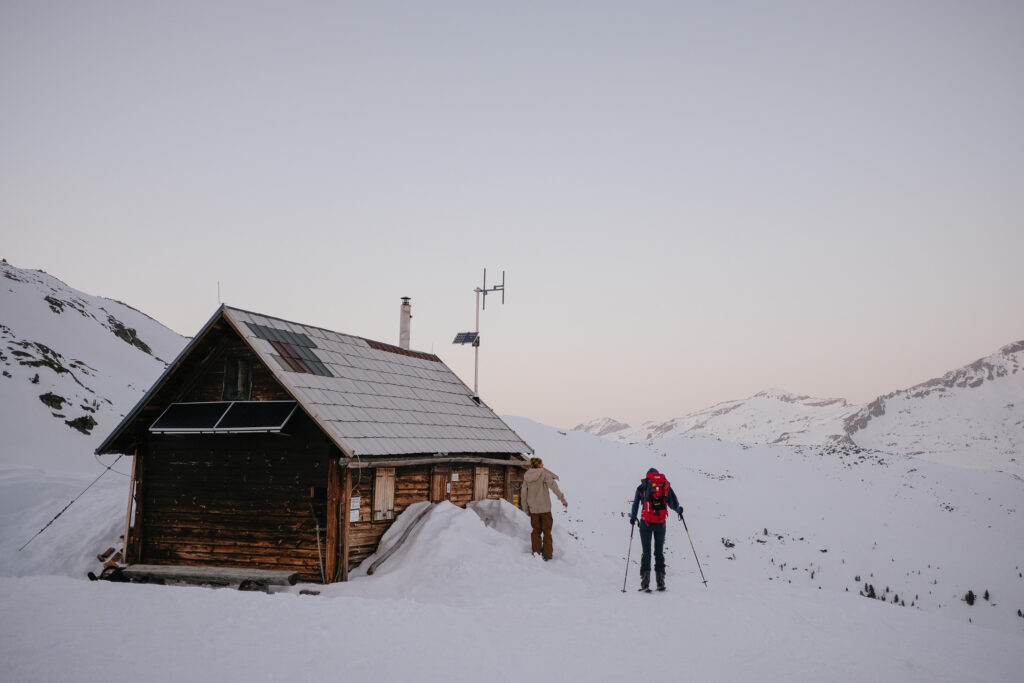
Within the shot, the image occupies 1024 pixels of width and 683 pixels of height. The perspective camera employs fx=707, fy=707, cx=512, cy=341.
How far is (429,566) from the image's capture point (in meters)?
14.8

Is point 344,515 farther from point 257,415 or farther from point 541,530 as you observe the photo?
point 541,530

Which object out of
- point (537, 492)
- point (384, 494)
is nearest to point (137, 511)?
point (384, 494)

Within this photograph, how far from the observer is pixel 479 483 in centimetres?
2095

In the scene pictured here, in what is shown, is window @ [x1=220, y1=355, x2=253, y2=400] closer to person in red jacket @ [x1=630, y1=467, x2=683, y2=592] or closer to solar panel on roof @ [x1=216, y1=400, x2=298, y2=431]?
solar panel on roof @ [x1=216, y1=400, x2=298, y2=431]

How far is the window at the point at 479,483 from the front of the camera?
67.9ft

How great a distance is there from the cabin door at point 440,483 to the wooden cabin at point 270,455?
0.09 ft

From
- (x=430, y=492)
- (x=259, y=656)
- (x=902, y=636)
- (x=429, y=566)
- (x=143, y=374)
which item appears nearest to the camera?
(x=259, y=656)

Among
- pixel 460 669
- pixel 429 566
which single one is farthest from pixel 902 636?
pixel 429 566

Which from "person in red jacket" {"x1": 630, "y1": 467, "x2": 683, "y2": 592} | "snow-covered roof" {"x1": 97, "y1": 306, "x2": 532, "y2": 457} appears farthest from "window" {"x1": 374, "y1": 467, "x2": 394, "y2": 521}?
"person in red jacket" {"x1": 630, "y1": 467, "x2": 683, "y2": 592}

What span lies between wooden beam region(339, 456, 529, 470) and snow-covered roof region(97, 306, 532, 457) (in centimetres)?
23

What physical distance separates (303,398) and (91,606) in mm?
5766

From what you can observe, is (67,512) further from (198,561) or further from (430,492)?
(430,492)

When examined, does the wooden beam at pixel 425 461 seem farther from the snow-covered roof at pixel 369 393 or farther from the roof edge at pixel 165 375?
the roof edge at pixel 165 375

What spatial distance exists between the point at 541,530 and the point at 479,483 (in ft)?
13.0
